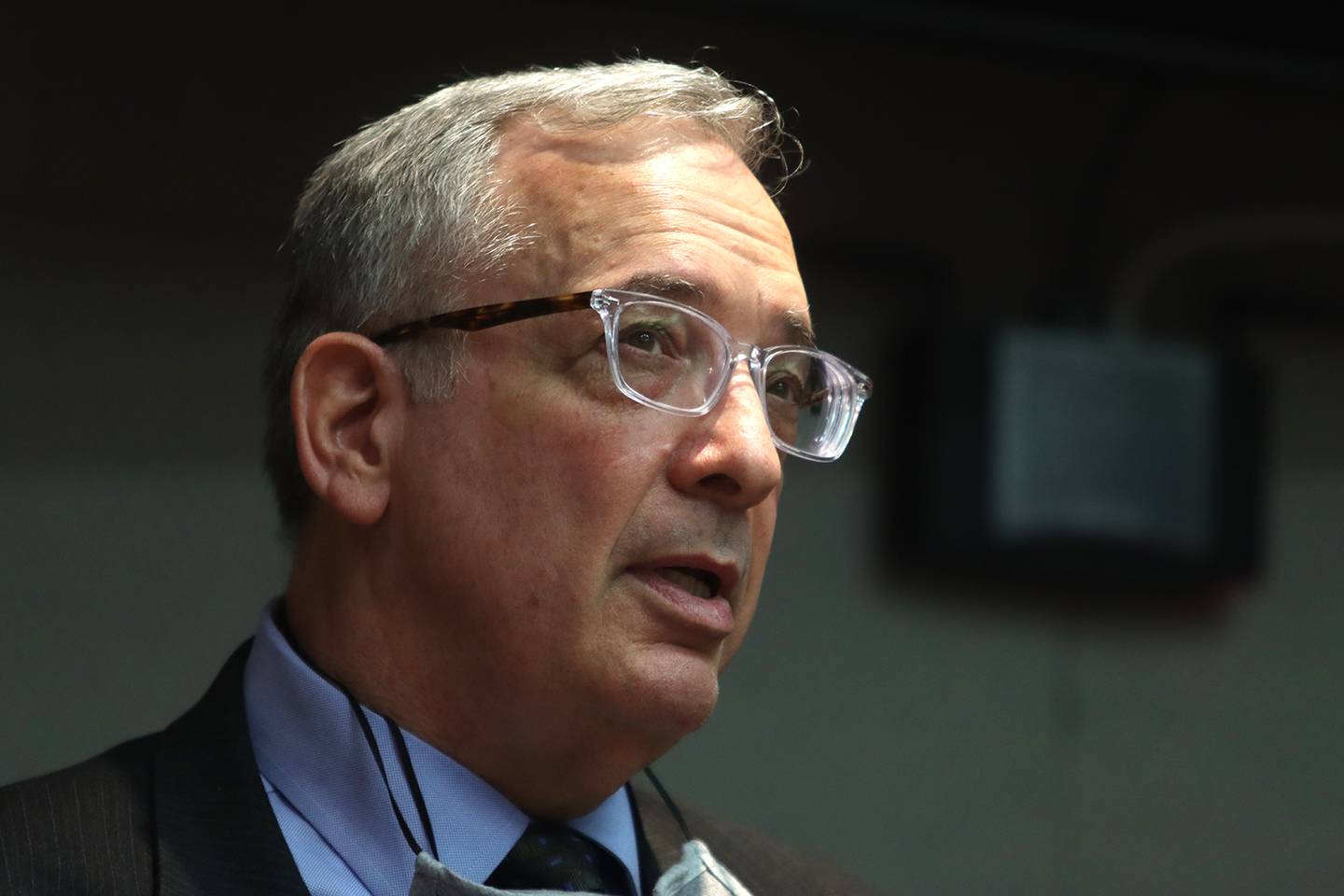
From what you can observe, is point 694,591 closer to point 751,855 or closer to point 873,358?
point 751,855

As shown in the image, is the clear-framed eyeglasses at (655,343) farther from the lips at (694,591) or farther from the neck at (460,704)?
the neck at (460,704)

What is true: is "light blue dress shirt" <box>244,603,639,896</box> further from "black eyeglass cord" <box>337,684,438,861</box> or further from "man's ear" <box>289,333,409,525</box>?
"man's ear" <box>289,333,409,525</box>


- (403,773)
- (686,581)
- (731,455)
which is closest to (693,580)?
(686,581)

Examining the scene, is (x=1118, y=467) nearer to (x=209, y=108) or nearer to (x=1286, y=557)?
(x=1286, y=557)

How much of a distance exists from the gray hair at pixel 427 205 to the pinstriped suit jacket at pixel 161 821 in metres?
0.31

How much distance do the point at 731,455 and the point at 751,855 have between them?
26.3 inches

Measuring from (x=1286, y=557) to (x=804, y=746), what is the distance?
109 centimetres

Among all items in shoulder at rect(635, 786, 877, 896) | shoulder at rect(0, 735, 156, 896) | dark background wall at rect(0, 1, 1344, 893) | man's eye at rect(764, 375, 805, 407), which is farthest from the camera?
dark background wall at rect(0, 1, 1344, 893)

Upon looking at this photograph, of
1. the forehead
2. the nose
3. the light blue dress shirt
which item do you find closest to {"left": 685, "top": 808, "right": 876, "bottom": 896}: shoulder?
the light blue dress shirt

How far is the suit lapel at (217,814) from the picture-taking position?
1.56 m

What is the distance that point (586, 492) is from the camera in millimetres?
1588

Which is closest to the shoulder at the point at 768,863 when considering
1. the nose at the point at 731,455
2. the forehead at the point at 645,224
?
the nose at the point at 731,455

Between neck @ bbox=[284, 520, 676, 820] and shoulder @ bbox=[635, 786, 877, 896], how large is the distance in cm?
28

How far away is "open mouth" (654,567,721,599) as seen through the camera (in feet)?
5.38
